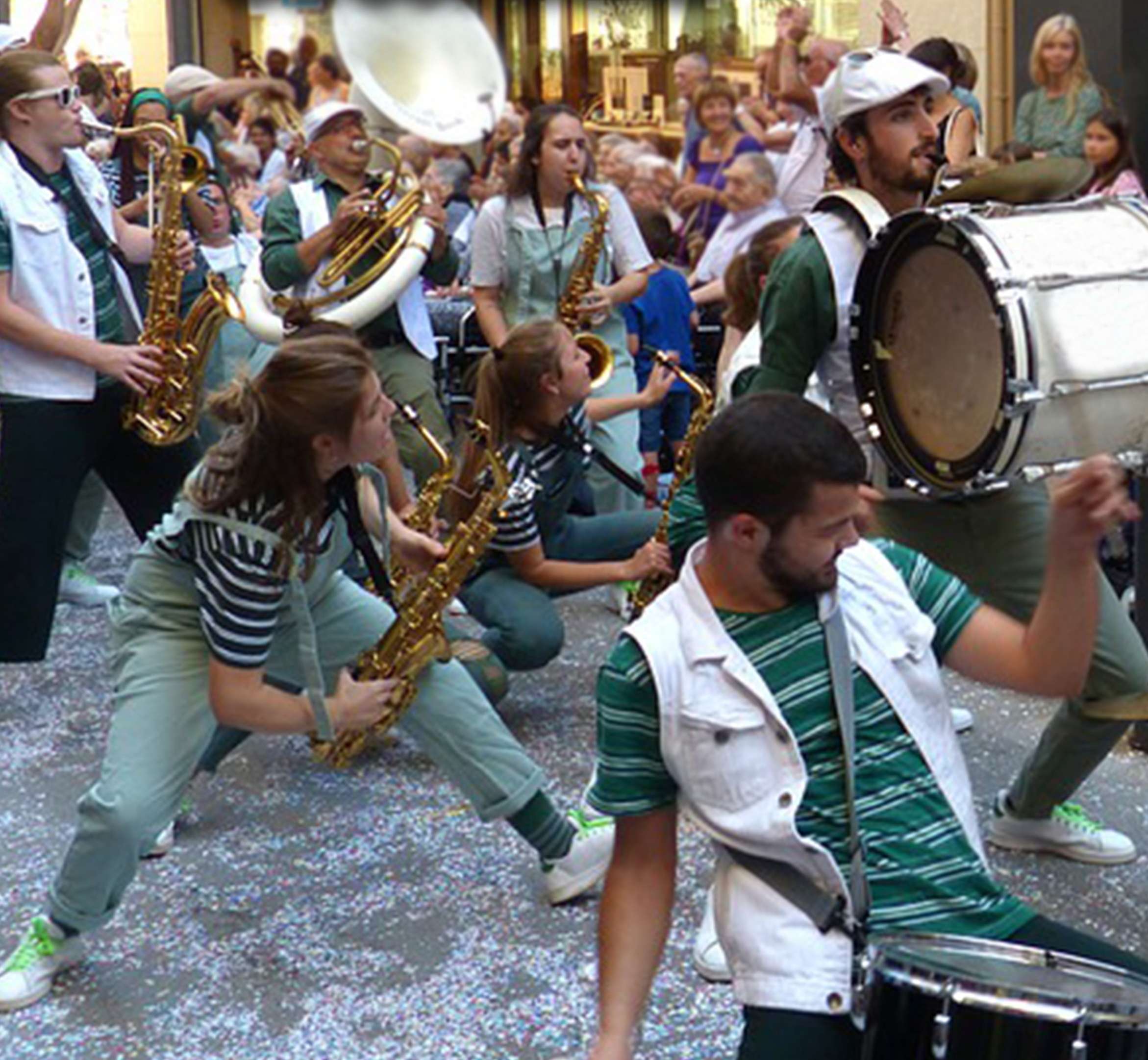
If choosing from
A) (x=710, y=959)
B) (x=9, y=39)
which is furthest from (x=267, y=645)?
(x=9, y=39)

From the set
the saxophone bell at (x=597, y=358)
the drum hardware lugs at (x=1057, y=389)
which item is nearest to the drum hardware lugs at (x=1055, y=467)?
the drum hardware lugs at (x=1057, y=389)

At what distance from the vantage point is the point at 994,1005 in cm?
207

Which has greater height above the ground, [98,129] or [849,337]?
[98,129]

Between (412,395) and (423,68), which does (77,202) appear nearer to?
(412,395)

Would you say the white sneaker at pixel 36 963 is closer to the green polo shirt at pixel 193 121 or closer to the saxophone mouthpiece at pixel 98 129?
the saxophone mouthpiece at pixel 98 129

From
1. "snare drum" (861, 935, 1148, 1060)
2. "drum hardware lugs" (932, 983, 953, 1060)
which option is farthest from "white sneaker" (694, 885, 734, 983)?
"drum hardware lugs" (932, 983, 953, 1060)

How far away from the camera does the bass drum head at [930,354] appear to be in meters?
3.17

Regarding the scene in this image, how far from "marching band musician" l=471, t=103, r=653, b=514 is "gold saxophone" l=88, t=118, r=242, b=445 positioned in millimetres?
941

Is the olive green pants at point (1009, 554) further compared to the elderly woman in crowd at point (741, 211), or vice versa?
the elderly woman in crowd at point (741, 211)

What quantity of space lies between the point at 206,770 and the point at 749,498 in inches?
100

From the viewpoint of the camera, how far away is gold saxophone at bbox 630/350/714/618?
187 inches

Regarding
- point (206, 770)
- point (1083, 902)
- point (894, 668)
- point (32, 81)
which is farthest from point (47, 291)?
point (894, 668)

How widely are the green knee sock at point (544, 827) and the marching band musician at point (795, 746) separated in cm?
150

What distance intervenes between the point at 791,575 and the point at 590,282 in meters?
4.07
